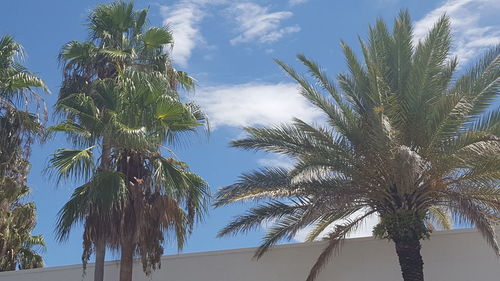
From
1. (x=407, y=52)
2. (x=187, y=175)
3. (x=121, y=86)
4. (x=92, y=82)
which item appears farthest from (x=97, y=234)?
(x=407, y=52)

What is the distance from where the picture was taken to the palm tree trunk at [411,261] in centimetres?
1420

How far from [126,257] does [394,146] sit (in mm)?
5883

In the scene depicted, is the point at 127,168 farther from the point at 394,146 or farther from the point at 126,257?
the point at 394,146

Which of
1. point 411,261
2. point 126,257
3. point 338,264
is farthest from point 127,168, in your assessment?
point 411,261

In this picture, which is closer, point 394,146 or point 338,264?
point 394,146

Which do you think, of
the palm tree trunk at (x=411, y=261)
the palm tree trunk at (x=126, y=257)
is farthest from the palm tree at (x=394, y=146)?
the palm tree trunk at (x=126, y=257)

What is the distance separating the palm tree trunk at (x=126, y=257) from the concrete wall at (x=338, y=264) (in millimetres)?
2410

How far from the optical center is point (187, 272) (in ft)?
54.1

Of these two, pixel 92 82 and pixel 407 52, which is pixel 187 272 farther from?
pixel 407 52

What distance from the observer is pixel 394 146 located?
13266mm

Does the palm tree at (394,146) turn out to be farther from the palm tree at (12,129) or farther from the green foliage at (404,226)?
the palm tree at (12,129)

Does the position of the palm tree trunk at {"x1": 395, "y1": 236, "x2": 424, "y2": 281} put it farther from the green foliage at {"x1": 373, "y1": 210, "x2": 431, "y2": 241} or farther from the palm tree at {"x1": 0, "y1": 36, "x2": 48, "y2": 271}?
the palm tree at {"x1": 0, "y1": 36, "x2": 48, "y2": 271}

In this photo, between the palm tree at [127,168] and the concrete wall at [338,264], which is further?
the concrete wall at [338,264]

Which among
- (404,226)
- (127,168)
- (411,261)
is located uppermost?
(127,168)
